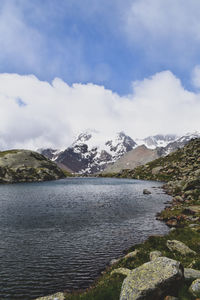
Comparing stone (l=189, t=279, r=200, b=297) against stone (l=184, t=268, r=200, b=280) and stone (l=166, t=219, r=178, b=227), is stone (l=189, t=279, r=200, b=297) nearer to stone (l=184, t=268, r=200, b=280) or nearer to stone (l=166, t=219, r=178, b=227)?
stone (l=184, t=268, r=200, b=280)

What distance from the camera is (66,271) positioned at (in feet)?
79.5

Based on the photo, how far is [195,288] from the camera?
12.1m

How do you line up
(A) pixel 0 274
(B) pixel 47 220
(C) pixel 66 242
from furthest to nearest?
A: (B) pixel 47 220
(C) pixel 66 242
(A) pixel 0 274

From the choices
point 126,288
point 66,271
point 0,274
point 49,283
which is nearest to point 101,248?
point 66,271

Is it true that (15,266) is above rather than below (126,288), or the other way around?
below

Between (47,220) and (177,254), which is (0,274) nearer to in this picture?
(177,254)

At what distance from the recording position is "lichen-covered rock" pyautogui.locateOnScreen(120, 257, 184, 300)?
1170cm

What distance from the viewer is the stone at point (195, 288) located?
11797 mm

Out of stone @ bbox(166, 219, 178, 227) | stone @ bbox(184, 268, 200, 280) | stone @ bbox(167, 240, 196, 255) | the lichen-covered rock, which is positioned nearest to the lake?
stone @ bbox(166, 219, 178, 227)

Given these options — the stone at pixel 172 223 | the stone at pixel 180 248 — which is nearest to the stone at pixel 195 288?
the stone at pixel 180 248

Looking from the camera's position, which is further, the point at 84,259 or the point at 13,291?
the point at 84,259

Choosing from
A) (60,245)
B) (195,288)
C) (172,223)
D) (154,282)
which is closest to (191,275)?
(195,288)

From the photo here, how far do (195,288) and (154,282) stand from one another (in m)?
2.31

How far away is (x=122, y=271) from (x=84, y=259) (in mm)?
8379
